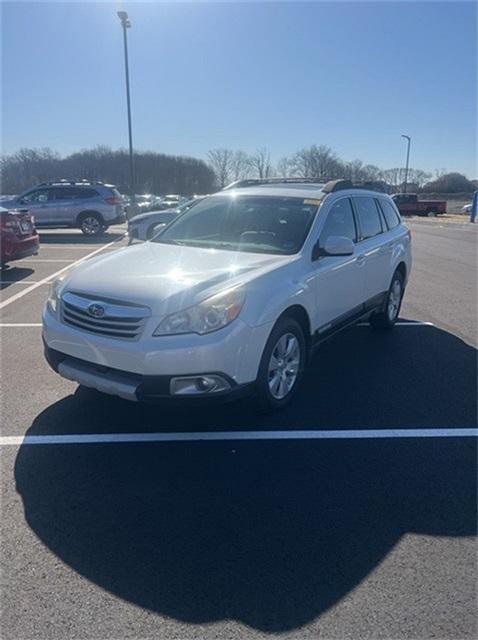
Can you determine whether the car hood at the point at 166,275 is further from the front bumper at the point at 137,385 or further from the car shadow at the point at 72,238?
the car shadow at the point at 72,238

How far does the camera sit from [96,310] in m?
3.63

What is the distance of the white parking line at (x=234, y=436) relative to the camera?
12.2 ft

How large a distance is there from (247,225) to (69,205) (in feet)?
51.2

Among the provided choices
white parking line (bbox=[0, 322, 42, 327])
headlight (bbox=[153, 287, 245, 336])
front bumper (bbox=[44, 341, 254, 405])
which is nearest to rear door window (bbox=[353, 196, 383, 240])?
headlight (bbox=[153, 287, 245, 336])

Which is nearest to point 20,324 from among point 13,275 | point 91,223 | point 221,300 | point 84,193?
point 13,275

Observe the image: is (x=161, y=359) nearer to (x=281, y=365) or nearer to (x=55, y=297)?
(x=281, y=365)

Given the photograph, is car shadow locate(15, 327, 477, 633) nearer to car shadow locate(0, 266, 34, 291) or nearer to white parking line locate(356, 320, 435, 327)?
white parking line locate(356, 320, 435, 327)

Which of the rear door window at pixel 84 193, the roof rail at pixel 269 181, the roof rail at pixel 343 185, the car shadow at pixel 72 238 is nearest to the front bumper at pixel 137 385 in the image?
the roof rail at pixel 343 185

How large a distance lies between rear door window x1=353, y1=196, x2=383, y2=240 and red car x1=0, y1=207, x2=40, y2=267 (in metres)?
6.96

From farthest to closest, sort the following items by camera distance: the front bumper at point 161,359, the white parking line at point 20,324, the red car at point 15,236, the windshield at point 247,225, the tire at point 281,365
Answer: the red car at point 15,236, the white parking line at point 20,324, the windshield at point 247,225, the tire at point 281,365, the front bumper at point 161,359

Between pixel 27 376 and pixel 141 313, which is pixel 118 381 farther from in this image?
pixel 27 376

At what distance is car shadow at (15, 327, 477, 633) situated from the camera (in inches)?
95.3

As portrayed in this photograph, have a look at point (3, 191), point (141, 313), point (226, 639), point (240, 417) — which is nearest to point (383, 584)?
point (226, 639)

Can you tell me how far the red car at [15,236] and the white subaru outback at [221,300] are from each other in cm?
553
